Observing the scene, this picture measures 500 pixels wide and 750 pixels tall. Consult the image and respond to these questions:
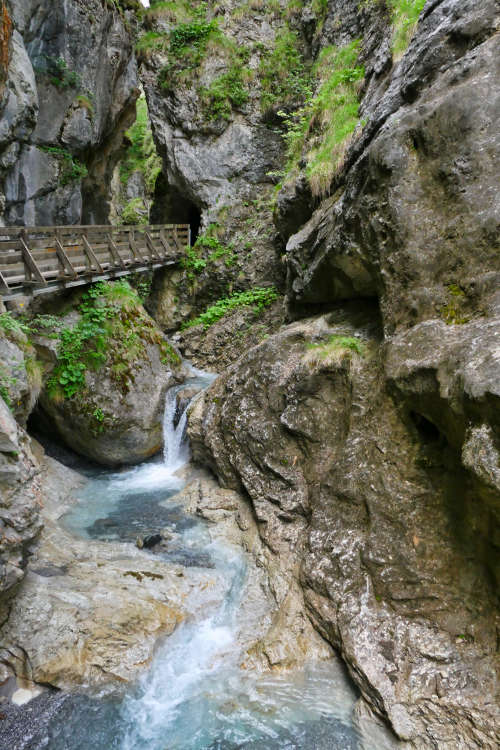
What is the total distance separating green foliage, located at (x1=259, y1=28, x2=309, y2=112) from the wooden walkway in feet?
23.3

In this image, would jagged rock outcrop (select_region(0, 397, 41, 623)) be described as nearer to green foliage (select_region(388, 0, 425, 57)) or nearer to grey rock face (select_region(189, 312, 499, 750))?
grey rock face (select_region(189, 312, 499, 750))

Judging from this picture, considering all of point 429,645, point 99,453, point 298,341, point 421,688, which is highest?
point 298,341

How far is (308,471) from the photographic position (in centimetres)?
643

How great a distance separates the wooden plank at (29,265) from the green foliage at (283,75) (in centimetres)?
1183

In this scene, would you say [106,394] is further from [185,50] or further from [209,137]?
[185,50]

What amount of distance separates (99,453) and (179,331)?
6917 millimetres

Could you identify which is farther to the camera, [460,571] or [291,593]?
[291,593]

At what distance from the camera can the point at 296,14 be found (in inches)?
643

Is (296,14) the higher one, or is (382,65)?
(296,14)

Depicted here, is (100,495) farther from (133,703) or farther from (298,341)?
(298,341)

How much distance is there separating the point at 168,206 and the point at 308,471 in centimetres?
1531

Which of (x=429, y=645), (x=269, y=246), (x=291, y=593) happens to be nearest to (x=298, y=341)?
(x=291, y=593)

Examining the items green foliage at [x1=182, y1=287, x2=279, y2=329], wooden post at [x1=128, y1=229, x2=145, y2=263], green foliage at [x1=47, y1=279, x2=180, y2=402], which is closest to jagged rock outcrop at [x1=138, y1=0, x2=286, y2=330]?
green foliage at [x1=182, y1=287, x2=279, y2=329]

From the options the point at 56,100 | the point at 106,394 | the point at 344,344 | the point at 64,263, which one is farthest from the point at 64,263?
the point at 56,100
